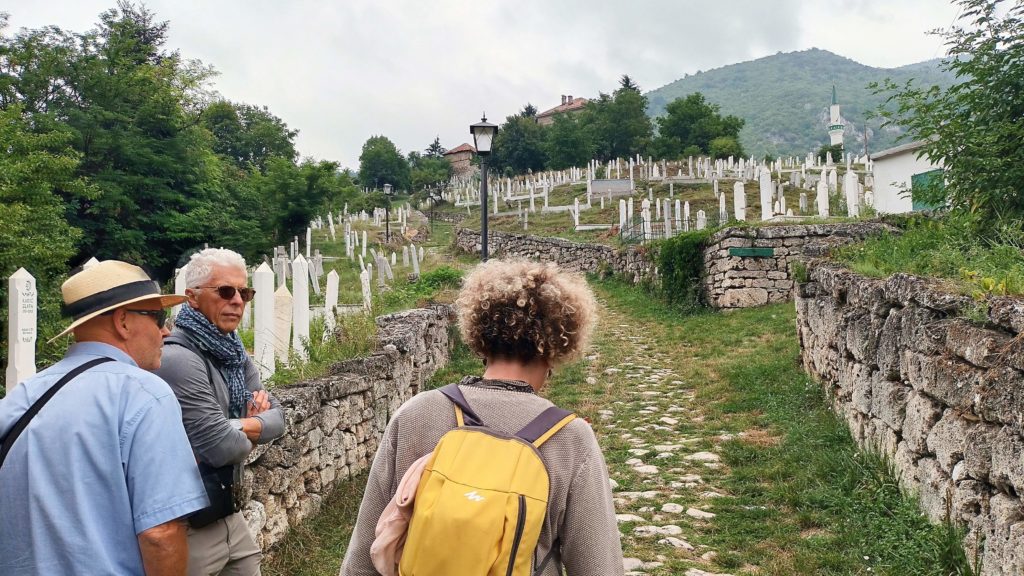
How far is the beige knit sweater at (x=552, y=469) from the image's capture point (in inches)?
71.5

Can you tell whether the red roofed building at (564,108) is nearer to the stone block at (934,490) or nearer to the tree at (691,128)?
the tree at (691,128)

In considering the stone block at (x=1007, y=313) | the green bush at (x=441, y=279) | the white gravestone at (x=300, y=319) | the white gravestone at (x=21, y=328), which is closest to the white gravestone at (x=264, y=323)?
the white gravestone at (x=300, y=319)

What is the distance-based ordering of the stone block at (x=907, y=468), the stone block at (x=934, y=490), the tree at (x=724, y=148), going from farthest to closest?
the tree at (x=724, y=148) < the stone block at (x=907, y=468) < the stone block at (x=934, y=490)

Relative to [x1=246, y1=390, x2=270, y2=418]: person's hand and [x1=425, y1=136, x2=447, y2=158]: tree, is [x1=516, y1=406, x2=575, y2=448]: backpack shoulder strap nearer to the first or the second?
[x1=246, y1=390, x2=270, y2=418]: person's hand

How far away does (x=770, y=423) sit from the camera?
22.6ft

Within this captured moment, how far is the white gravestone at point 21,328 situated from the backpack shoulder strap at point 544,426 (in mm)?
4222

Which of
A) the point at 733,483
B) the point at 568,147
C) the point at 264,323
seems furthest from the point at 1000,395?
the point at 568,147

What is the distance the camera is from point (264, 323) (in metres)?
6.07

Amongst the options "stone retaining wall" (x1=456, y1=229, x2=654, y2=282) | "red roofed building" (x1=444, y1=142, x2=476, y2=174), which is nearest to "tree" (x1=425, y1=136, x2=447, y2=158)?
"red roofed building" (x1=444, y1=142, x2=476, y2=174)

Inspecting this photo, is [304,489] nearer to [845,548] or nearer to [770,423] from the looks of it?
[845,548]

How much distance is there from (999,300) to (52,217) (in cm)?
2027

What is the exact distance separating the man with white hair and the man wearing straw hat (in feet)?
2.13

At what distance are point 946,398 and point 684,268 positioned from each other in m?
10.6

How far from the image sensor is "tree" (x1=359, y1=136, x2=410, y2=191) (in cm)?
7612
